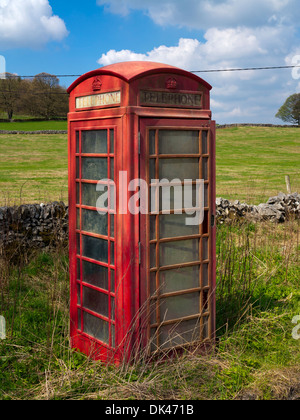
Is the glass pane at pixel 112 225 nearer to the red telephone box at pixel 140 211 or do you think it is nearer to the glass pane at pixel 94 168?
the red telephone box at pixel 140 211

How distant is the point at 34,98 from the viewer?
197 ft

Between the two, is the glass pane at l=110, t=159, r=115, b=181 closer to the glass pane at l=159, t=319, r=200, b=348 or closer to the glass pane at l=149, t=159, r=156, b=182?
the glass pane at l=149, t=159, r=156, b=182

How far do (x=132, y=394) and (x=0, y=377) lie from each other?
4.37 feet

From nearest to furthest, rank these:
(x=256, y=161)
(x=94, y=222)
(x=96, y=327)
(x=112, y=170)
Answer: (x=112, y=170) → (x=94, y=222) → (x=96, y=327) → (x=256, y=161)

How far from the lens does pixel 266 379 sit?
4.35 m

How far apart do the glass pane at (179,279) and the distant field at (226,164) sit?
18.7ft

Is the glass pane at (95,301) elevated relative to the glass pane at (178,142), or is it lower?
lower

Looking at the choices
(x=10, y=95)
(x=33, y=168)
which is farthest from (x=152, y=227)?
(x=10, y=95)

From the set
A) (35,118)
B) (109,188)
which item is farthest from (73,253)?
(35,118)

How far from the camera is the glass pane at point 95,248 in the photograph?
4.50 meters

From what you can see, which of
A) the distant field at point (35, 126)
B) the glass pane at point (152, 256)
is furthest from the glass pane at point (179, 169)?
the distant field at point (35, 126)

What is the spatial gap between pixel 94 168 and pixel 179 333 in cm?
180

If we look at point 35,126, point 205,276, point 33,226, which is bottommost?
point 205,276

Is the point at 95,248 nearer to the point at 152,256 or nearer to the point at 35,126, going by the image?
the point at 152,256
